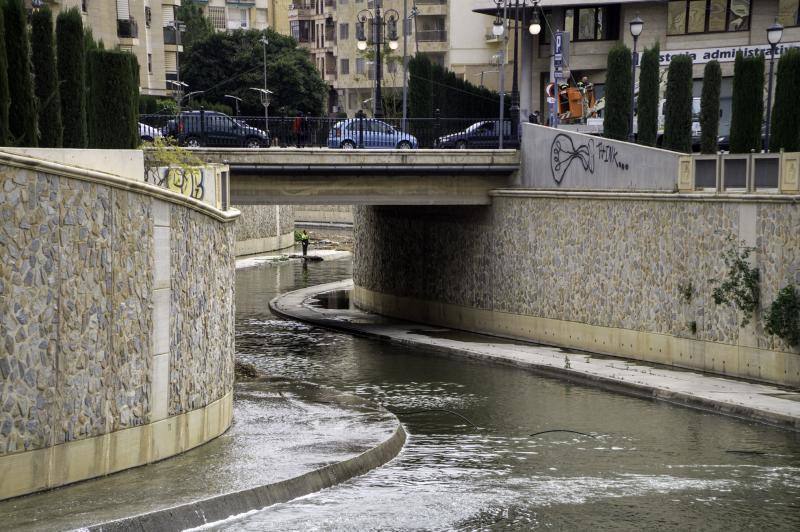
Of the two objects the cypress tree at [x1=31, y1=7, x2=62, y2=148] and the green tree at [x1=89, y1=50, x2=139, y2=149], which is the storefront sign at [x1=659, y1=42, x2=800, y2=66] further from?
the cypress tree at [x1=31, y1=7, x2=62, y2=148]

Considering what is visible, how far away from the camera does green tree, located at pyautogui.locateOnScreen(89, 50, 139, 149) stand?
21391mm

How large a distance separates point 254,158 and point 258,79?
192 ft

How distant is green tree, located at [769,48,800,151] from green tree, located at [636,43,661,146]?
5.33 metres

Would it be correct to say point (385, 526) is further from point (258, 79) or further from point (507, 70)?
point (258, 79)

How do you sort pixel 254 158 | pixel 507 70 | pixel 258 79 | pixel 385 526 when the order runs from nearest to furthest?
pixel 385 526, pixel 254 158, pixel 507 70, pixel 258 79

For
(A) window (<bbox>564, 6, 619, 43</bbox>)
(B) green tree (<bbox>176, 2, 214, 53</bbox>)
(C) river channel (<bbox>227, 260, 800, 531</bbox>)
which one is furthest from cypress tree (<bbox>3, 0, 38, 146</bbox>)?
(B) green tree (<bbox>176, 2, 214, 53</bbox>)

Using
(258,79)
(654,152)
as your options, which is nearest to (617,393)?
(654,152)

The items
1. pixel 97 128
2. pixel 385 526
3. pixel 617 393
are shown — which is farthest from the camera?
pixel 617 393

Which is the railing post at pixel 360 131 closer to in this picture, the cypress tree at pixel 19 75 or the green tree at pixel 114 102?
the green tree at pixel 114 102

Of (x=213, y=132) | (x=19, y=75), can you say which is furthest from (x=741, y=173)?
(x=19, y=75)

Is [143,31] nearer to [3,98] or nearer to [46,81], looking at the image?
[46,81]

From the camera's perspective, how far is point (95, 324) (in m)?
13.8

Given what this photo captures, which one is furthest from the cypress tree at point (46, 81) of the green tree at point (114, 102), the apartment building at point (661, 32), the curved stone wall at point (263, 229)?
the curved stone wall at point (263, 229)

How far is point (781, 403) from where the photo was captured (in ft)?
71.6
